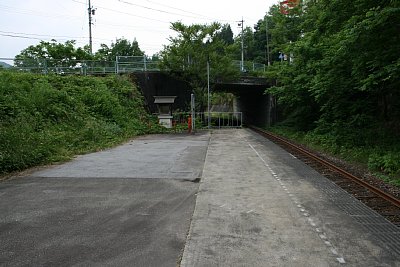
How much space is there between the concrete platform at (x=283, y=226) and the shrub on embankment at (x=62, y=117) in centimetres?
584

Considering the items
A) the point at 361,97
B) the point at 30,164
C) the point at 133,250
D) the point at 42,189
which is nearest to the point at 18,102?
the point at 30,164

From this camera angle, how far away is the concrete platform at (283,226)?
442 cm

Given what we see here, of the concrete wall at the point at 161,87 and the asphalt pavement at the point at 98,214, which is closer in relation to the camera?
the asphalt pavement at the point at 98,214

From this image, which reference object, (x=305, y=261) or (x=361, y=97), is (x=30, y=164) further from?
(x=361, y=97)

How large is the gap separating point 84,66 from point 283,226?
23.9 meters

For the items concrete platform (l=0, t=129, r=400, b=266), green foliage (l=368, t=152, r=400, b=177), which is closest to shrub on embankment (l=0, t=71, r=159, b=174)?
concrete platform (l=0, t=129, r=400, b=266)

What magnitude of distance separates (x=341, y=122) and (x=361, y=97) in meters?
1.62

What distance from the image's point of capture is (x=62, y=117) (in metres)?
16.9

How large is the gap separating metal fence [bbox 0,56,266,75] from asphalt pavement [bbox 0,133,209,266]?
1632 centimetres

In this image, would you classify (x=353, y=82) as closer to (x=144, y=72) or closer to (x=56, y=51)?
(x=144, y=72)

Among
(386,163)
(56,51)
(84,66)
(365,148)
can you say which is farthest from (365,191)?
(56,51)

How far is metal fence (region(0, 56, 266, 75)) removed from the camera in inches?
958

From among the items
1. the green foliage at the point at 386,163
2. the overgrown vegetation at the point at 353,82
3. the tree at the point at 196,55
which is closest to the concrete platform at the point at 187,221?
the green foliage at the point at 386,163

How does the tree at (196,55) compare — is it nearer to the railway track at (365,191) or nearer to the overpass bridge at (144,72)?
the overpass bridge at (144,72)
